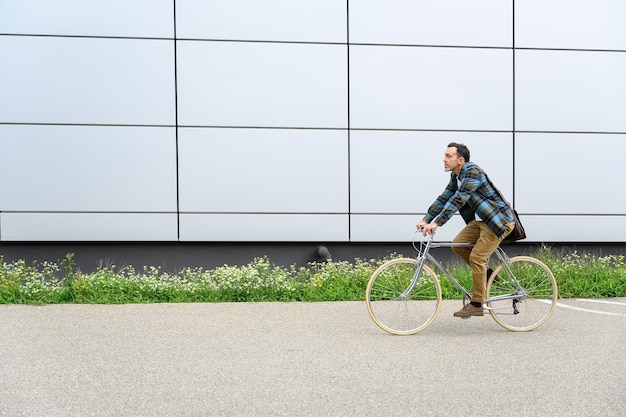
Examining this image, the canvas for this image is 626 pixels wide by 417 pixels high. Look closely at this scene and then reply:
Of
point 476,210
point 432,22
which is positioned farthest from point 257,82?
point 476,210

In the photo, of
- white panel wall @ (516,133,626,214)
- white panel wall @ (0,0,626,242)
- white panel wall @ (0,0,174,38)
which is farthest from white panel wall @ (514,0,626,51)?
white panel wall @ (0,0,174,38)

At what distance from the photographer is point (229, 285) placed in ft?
30.6

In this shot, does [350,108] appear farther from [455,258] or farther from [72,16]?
[72,16]

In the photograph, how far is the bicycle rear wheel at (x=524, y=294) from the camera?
278 inches

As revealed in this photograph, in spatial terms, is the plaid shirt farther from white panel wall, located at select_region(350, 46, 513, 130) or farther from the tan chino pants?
white panel wall, located at select_region(350, 46, 513, 130)

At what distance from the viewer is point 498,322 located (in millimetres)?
7051

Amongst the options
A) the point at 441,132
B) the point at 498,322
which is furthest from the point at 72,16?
the point at 498,322

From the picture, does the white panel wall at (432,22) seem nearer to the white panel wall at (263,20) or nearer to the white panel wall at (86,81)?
the white panel wall at (263,20)

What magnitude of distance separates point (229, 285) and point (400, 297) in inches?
127

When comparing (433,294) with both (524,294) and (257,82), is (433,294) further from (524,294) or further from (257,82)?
(257,82)

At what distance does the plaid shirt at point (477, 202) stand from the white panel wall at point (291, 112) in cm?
429

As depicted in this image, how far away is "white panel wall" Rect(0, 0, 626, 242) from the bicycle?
13.6 feet

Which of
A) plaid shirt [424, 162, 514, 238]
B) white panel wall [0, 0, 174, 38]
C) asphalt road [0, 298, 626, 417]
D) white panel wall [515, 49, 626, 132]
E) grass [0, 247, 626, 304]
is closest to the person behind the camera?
asphalt road [0, 298, 626, 417]

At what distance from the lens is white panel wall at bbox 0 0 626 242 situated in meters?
10.8
